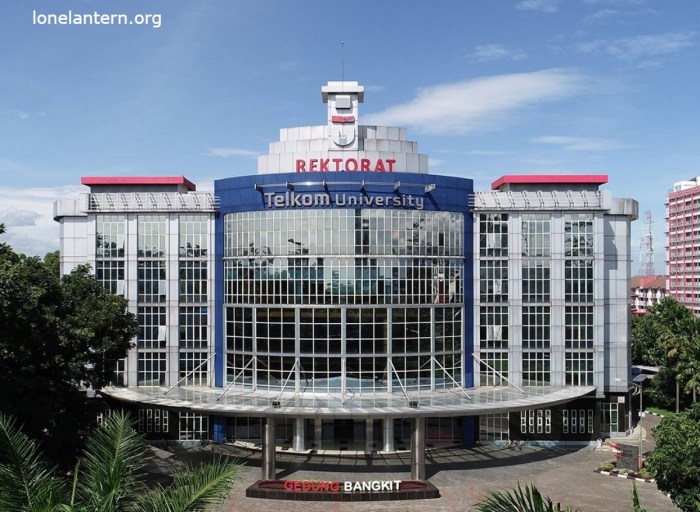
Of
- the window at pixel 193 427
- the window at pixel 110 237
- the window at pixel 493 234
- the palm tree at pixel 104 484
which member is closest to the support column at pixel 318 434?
the window at pixel 193 427

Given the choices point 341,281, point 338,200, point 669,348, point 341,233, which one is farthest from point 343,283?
point 669,348

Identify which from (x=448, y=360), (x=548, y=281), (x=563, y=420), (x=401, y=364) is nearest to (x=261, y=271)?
(x=401, y=364)

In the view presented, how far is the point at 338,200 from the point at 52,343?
84.6 feet

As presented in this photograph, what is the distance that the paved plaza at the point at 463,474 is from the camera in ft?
147

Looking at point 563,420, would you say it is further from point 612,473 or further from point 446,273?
point 446,273

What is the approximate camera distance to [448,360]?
60.2 m

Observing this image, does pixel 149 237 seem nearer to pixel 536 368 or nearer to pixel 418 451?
pixel 418 451

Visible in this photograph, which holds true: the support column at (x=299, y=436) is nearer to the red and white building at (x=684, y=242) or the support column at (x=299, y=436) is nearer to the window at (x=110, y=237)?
the window at (x=110, y=237)

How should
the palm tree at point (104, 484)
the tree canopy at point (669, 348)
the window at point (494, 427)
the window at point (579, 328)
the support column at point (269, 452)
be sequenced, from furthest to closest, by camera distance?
the window at point (579, 328) → the window at point (494, 427) → the tree canopy at point (669, 348) → the support column at point (269, 452) → the palm tree at point (104, 484)

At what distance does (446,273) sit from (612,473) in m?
21.6

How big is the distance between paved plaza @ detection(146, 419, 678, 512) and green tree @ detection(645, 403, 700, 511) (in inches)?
232

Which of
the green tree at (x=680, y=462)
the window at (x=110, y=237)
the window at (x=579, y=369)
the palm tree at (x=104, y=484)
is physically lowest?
the green tree at (x=680, y=462)

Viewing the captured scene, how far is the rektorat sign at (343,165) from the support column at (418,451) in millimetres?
23763

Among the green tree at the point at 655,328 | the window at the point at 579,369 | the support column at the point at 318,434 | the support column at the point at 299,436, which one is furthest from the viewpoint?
the green tree at the point at 655,328
